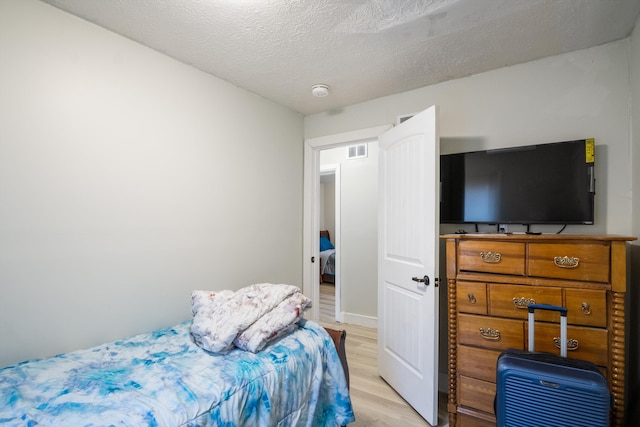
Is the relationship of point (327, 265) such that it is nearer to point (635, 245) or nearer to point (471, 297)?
point (471, 297)

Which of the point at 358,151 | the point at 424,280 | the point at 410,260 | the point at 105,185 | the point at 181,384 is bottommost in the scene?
the point at 181,384

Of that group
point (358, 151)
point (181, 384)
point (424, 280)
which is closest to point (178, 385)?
point (181, 384)

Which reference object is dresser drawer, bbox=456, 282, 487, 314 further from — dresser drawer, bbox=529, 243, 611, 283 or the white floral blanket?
the white floral blanket

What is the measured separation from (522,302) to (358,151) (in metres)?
2.75

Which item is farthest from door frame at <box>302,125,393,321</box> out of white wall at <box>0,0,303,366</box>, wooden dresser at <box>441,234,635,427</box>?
wooden dresser at <box>441,234,635,427</box>

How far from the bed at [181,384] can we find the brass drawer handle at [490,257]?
98cm

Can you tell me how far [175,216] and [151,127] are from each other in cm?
60

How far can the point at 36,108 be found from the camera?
150 centimetres

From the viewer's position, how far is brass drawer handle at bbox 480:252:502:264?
5.68 ft

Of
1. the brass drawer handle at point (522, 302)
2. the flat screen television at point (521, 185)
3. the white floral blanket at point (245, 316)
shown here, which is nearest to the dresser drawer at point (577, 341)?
the brass drawer handle at point (522, 302)

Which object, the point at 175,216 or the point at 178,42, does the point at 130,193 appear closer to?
the point at 175,216

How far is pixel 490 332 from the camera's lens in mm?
1731

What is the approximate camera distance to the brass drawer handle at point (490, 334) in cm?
172

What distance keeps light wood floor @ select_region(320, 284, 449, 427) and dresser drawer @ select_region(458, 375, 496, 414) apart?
1.11 ft
